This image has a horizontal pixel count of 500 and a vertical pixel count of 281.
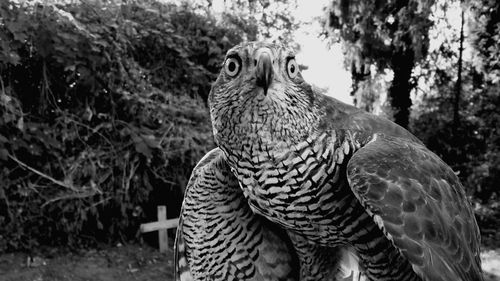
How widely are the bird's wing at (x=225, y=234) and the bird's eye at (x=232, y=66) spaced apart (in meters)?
0.56

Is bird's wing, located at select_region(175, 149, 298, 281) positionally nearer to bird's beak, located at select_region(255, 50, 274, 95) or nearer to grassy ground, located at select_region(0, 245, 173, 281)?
bird's beak, located at select_region(255, 50, 274, 95)

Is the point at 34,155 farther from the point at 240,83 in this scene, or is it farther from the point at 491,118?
the point at 491,118

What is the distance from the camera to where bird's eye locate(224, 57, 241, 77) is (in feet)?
5.27

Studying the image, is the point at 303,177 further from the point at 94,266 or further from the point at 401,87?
the point at 401,87

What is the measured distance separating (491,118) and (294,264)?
8458mm

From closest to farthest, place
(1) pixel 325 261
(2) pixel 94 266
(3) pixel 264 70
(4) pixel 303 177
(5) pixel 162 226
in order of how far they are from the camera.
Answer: (3) pixel 264 70 < (4) pixel 303 177 < (1) pixel 325 261 < (2) pixel 94 266 < (5) pixel 162 226

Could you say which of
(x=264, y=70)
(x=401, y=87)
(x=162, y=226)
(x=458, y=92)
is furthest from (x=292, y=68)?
(x=458, y=92)

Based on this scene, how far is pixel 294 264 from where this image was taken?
2.28m

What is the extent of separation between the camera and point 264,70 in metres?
1.48

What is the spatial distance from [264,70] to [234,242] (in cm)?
104

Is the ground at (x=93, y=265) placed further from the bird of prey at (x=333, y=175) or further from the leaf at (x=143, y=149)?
the bird of prey at (x=333, y=175)

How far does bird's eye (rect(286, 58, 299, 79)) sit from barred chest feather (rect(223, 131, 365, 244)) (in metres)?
0.25

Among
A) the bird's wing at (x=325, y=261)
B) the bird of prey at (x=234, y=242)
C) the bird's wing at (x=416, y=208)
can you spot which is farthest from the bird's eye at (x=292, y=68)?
the bird's wing at (x=325, y=261)

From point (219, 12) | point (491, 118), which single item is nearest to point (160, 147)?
point (219, 12)
